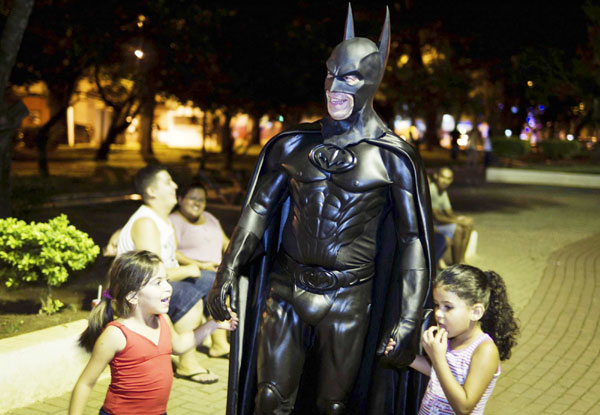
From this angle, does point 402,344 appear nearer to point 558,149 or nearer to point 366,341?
point 366,341

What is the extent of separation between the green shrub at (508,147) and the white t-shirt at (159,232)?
128ft

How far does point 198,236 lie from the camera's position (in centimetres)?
657

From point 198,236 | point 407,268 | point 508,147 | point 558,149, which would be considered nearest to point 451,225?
point 198,236

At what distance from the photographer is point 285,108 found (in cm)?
2169

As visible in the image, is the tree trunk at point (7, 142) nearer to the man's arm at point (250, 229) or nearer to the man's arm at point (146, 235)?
the man's arm at point (146, 235)

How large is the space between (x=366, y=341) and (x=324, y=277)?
508mm

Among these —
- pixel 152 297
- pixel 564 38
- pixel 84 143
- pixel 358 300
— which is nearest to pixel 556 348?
pixel 358 300

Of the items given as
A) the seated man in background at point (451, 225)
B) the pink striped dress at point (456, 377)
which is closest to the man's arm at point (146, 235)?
the pink striped dress at point (456, 377)

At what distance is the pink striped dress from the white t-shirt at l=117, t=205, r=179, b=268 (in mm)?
2604

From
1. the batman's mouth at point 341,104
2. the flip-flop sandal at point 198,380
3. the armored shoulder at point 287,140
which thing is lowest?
the flip-flop sandal at point 198,380

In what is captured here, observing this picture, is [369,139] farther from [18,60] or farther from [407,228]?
[18,60]

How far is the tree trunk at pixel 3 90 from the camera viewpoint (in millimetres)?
8890

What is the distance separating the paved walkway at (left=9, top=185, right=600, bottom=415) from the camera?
19.0 feet

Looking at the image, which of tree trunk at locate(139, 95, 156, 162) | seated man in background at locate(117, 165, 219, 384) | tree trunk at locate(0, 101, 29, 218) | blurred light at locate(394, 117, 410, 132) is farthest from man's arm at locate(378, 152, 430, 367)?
blurred light at locate(394, 117, 410, 132)
